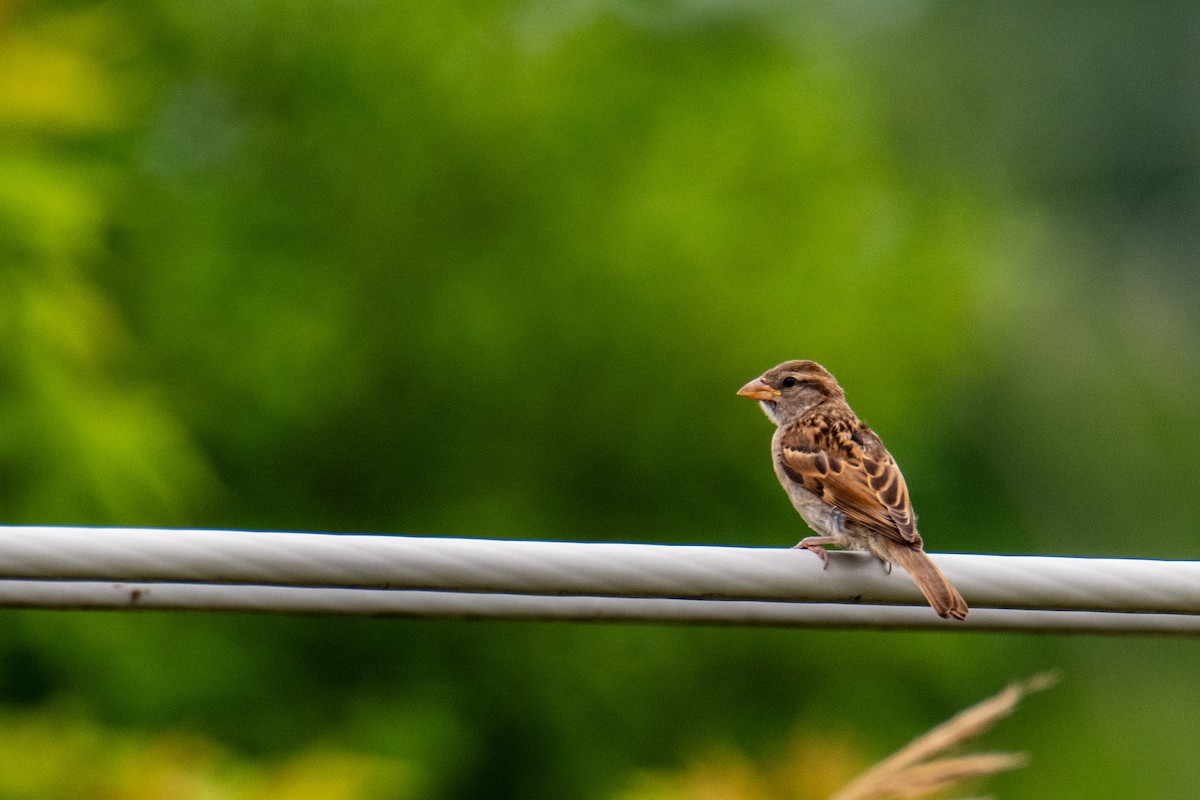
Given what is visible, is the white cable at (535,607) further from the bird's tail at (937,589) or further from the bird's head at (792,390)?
the bird's head at (792,390)

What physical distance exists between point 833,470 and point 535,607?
255 centimetres

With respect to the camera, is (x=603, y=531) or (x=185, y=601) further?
(x=603, y=531)

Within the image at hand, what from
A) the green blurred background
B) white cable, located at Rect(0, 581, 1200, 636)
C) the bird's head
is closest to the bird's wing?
the bird's head

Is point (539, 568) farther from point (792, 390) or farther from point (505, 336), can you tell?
point (505, 336)

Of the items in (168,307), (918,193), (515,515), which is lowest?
(515,515)

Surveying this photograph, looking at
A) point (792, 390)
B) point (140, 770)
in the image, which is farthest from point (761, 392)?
point (140, 770)

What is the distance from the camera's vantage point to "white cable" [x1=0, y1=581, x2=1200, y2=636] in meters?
2.87

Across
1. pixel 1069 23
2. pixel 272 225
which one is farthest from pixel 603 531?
pixel 1069 23

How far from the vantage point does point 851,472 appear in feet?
17.3

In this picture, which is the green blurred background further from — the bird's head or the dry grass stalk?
the dry grass stalk

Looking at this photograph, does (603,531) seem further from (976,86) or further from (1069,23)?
(1069,23)

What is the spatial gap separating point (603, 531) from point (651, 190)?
2.44 metres

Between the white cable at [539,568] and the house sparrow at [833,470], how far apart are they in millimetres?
1071

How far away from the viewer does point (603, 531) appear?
1093 cm
